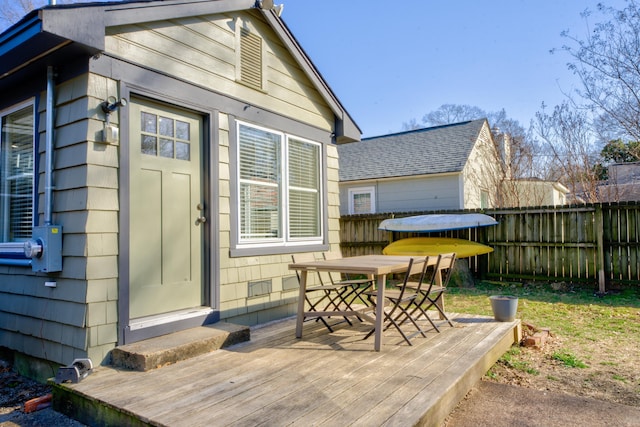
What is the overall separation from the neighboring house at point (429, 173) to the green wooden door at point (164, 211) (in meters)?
9.65

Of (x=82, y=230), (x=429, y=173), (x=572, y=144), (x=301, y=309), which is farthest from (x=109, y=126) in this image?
(x=572, y=144)

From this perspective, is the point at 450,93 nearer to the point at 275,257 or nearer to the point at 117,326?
the point at 275,257

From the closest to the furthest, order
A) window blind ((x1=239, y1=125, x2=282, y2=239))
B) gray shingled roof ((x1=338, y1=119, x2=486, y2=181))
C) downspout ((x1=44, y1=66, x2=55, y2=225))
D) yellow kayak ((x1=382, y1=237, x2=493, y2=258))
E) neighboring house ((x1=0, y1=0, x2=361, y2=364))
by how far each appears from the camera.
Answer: neighboring house ((x1=0, y1=0, x2=361, y2=364)) → downspout ((x1=44, y1=66, x2=55, y2=225)) → window blind ((x1=239, y1=125, x2=282, y2=239)) → yellow kayak ((x1=382, y1=237, x2=493, y2=258)) → gray shingled roof ((x1=338, y1=119, x2=486, y2=181))

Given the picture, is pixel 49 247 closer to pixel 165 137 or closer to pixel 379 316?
pixel 165 137

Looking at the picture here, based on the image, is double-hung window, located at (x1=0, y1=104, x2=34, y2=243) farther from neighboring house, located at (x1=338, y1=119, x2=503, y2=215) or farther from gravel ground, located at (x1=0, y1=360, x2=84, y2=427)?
neighboring house, located at (x1=338, y1=119, x2=503, y2=215)

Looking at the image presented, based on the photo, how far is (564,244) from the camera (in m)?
7.49

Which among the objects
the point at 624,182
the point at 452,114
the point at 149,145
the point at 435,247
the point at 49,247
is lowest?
the point at 435,247

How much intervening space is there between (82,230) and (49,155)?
29.4 inches

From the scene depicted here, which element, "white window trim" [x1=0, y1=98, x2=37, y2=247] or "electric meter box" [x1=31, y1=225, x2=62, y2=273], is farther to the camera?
"white window trim" [x1=0, y1=98, x2=37, y2=247]

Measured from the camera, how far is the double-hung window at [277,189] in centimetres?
450

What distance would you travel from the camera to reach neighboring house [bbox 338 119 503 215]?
1245cm

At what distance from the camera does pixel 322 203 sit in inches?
222

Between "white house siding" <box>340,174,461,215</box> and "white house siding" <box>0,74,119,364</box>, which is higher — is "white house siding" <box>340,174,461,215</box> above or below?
above

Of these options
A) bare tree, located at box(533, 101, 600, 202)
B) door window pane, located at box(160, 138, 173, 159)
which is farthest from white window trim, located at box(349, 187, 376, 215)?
door window pane, located at box(160, 138, 173, 159)
